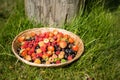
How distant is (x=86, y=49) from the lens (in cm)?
323

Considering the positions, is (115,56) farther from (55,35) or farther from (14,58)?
(14,58)

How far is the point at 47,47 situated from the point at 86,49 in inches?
Answer: 18.5

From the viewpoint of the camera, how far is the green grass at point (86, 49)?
2988 millimetres

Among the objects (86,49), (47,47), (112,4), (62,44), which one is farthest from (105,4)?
(47,47)

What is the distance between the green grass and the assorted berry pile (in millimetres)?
102

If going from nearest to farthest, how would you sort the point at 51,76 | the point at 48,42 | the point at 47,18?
the point at 51,76 < the point at 48,42 < the point at 47,18

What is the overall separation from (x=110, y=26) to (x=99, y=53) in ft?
1.73

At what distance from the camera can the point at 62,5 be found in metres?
3.28

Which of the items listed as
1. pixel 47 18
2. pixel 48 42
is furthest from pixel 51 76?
pixel 47 18

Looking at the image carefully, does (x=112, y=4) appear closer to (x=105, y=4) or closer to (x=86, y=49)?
(x=105, y=4)

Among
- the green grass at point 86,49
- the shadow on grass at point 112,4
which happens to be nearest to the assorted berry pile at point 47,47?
the green grass at point 86,49

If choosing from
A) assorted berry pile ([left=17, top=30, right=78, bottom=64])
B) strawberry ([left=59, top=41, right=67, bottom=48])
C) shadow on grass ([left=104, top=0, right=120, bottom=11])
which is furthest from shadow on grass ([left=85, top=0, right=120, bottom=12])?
strawberry ([left=59, top=41, right=67, bottom=48])

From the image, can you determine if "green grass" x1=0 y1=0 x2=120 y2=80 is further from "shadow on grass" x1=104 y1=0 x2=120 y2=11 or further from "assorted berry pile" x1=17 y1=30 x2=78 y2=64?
"shadow on grass" x1=104 y1=0 x2=120 y2=11

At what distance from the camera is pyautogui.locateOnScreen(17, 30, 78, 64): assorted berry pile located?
3.03 meters
